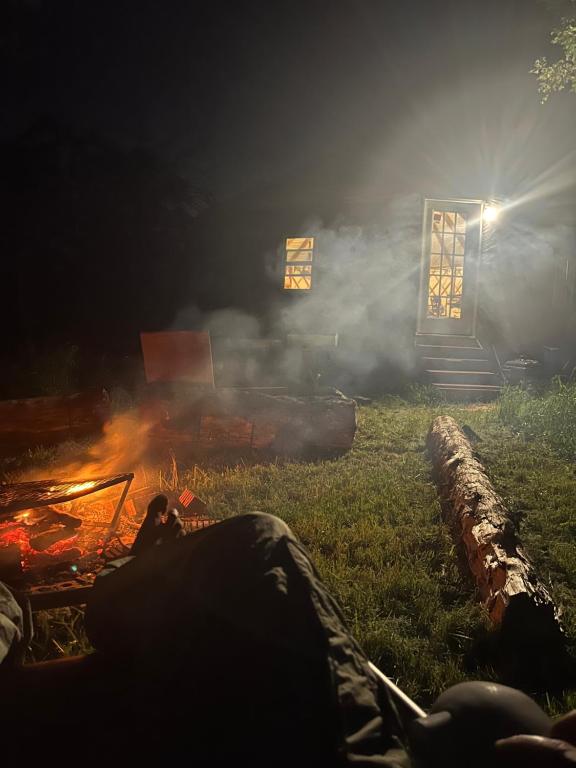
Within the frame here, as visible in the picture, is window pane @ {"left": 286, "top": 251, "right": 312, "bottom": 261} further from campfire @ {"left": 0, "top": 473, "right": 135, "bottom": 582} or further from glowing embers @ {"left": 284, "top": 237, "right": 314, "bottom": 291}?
campfire @ {"left": 0, "top": 473, "right": 135, "bottom": 582}

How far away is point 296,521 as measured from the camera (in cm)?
428

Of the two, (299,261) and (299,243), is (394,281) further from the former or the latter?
(299,243)

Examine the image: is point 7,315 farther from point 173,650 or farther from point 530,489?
point 173,650

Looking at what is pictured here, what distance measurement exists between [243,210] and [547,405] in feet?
30.1

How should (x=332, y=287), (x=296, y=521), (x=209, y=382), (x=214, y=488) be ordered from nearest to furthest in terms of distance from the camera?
(x=296, y=521) → (x=214, y=488) → (x=209, y=382) → (x=332, y=287)

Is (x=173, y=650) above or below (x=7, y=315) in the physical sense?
below

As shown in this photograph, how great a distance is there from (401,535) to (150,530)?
2.76 meters

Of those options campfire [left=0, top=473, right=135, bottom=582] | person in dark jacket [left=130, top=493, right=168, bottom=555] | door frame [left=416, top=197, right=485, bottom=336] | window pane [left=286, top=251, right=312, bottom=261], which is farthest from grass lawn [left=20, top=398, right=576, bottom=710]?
window pane [left=286, top=251, right=312, bottom=261]

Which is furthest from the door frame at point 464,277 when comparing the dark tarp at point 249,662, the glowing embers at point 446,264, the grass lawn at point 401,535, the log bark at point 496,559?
the dark tarp at point 249,662

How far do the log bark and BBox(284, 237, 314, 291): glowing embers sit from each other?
887 centimetres

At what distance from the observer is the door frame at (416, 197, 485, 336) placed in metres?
12.0

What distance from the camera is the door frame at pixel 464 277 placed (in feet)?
39.4

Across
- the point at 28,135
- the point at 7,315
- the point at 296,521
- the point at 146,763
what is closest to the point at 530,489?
the point at 296,521

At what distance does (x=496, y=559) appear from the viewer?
312 cm
